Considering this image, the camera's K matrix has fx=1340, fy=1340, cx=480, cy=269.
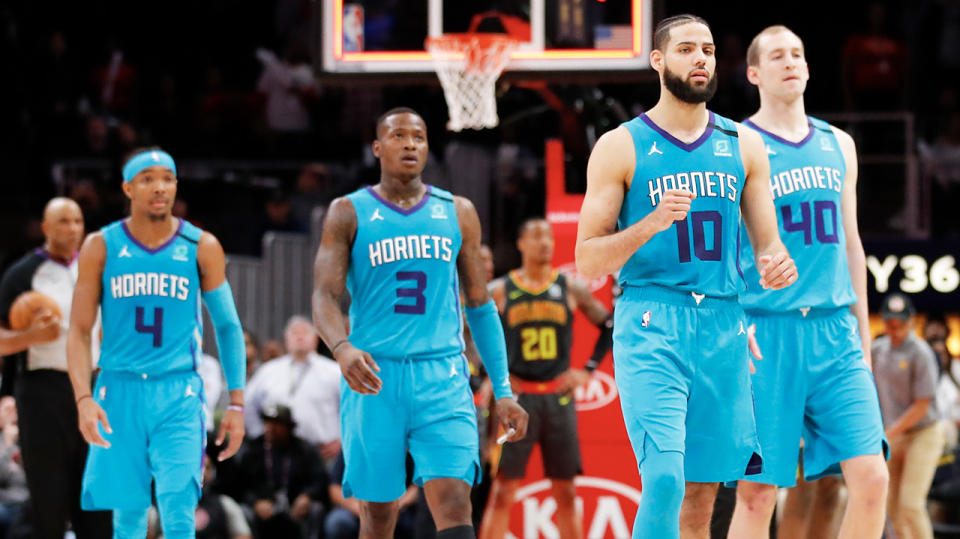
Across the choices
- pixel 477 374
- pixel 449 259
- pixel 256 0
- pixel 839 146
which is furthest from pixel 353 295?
pixel 256 0

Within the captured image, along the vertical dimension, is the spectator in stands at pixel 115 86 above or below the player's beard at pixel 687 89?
above

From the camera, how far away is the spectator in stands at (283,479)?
1063 cm

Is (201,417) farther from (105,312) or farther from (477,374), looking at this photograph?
(477,374)

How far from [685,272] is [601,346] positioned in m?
4.81

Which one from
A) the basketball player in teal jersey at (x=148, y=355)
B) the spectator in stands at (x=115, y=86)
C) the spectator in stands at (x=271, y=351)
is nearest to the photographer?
the basketball player in teal jersey at (x=148, y=355)

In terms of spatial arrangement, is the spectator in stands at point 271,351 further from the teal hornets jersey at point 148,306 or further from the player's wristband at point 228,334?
the teal hornets jersey at point 148,306

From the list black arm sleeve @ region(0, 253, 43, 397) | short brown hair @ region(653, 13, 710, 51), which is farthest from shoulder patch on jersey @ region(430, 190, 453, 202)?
black arm sleeve @ region(0, 253, 43, 397)

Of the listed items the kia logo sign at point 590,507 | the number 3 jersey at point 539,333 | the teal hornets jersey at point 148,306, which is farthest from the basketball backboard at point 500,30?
the teal hornets jersey at point 148,306

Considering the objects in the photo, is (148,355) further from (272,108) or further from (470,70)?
(272,108)

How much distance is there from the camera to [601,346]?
9938mm

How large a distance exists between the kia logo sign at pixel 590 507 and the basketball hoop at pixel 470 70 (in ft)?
9.29

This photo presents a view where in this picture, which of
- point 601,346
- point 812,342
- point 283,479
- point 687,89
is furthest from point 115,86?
point 687,89

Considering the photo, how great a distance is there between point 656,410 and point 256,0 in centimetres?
1477

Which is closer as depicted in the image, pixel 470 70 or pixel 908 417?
pixel 470 70
